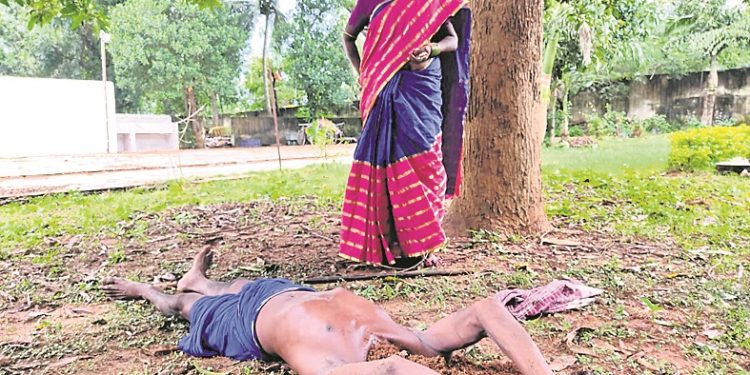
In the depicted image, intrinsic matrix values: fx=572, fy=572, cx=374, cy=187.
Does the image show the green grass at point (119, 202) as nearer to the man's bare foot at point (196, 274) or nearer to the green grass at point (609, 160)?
the man's bare foot at point (196, 274)

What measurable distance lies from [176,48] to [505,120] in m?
17.8

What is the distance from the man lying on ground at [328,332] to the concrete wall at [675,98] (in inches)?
813

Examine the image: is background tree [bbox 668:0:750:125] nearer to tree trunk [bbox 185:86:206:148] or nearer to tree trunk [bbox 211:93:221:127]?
tree trunk [bbox 211:93:221:127]

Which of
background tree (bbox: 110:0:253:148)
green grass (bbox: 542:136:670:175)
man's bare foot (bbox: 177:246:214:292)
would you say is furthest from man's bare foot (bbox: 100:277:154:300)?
background tree (bbox: 110:0:253:148)

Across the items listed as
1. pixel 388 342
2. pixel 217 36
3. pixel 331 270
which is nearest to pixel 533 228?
pixel 331 270

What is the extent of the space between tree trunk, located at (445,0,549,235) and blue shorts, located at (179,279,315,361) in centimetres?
256

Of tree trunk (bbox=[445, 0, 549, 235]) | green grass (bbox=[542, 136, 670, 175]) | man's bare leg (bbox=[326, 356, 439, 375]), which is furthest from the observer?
green grass (bbox=[542, 136, 670, 175])

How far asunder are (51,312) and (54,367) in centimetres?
99

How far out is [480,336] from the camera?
207 cm

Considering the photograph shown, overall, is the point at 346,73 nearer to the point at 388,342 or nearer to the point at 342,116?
the point at 342,116

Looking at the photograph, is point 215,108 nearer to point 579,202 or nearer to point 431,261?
point 579,202

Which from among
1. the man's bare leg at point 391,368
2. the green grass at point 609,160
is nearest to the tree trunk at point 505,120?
the man's bare leg at point 391,368

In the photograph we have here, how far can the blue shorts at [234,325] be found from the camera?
246 centimetres

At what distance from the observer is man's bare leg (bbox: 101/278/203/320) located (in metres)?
3.05
